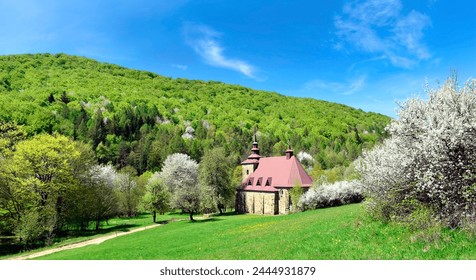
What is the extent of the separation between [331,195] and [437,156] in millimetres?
33624

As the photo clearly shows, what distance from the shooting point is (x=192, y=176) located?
68688 millimetres

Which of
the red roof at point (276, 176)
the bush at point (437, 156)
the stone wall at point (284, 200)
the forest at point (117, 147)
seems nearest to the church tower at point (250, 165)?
the red roof at point (276, 176)

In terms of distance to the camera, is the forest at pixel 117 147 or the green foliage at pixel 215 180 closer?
the forest at pixel 117 147

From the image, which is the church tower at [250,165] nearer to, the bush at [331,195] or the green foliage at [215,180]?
the green foliage at [215,180]

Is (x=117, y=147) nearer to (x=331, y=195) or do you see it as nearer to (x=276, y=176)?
(x=276, y=176)

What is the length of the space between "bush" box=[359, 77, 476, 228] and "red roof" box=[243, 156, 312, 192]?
3485 cm

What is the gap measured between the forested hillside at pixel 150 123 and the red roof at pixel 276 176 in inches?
1505

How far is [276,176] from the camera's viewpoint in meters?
55.8

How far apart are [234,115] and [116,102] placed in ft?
Result: 211

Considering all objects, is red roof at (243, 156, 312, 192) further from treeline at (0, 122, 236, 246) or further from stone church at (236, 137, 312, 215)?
treeline at (0, 122, 236, 246)

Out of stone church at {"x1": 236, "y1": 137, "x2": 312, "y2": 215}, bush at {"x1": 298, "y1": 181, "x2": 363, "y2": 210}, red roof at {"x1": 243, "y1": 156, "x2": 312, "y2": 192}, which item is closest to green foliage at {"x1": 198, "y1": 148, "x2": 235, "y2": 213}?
stone church at {"x1": 236, "y1": 137, "x2": 312, "y2": 215}

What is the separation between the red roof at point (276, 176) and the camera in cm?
5262

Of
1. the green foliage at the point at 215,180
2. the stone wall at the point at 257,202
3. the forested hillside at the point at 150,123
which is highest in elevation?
the forested hillside at the point at 150,123
